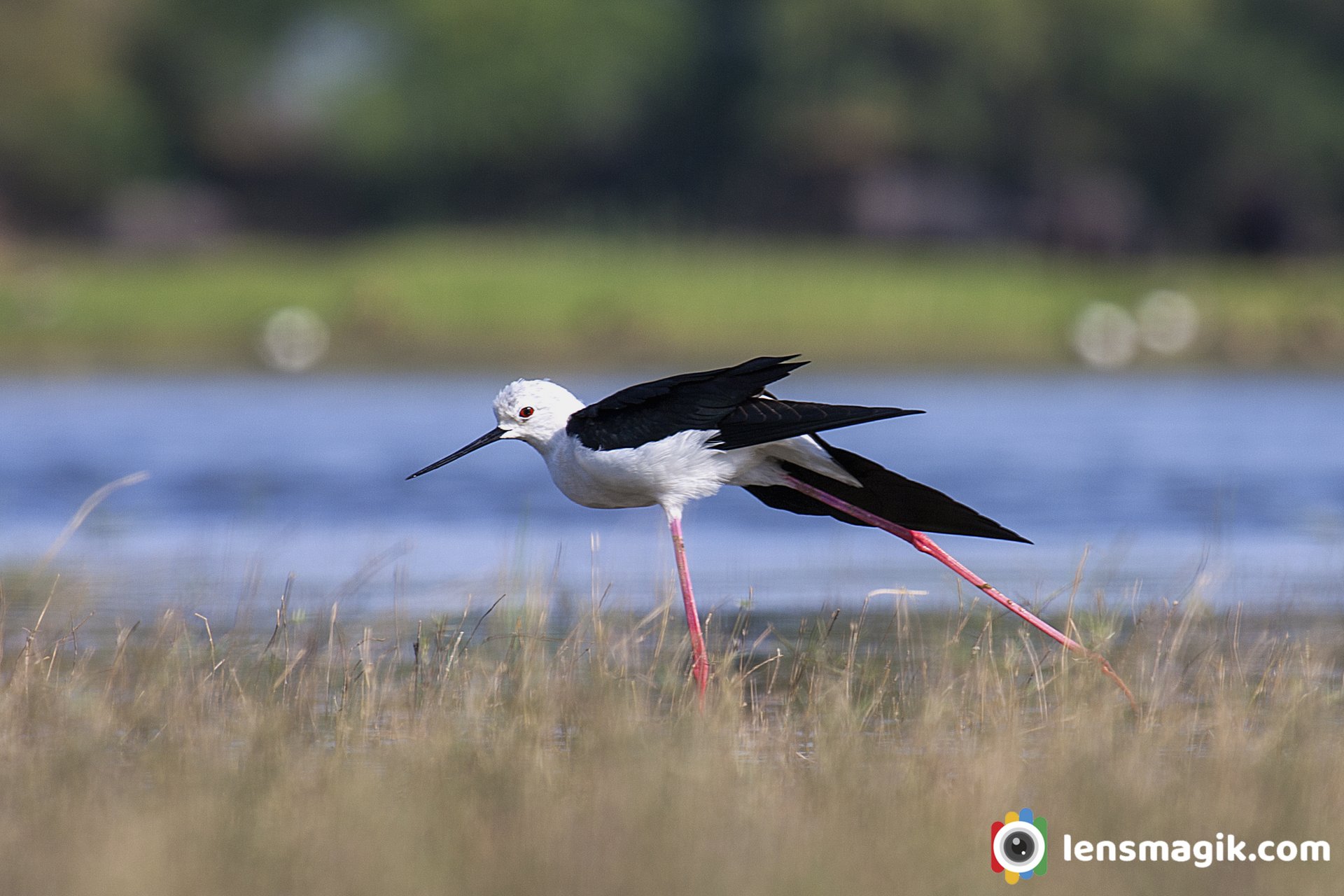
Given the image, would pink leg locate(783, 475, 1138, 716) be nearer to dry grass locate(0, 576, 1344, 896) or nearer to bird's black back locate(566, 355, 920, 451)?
dry grass locate(0, 576, 1344, 896)

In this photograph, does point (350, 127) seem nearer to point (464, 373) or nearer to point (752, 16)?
point (752, 16)

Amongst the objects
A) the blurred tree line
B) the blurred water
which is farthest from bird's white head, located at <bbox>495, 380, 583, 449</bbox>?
the blurred tree line

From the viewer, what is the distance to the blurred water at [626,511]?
8.43 metres

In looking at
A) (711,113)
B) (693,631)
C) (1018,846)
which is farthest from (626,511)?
(711,113)

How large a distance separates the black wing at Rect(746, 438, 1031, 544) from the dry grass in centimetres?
30

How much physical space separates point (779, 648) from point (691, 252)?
79.4ft

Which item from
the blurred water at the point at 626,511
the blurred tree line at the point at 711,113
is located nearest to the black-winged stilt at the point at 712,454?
the blurred water at the point at 626,511

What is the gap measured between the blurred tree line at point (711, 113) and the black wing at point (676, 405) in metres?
30.7

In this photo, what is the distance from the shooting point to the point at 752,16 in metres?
39.6

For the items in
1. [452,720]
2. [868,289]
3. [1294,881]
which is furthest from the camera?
[868,289]

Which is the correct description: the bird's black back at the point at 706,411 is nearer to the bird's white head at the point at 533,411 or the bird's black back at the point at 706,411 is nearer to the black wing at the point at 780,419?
the black wing at the point at 780,419

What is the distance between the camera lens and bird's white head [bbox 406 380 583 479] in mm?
6242

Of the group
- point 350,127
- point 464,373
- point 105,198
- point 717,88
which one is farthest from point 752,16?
point 464,373

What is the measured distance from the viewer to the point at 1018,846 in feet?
13.9
